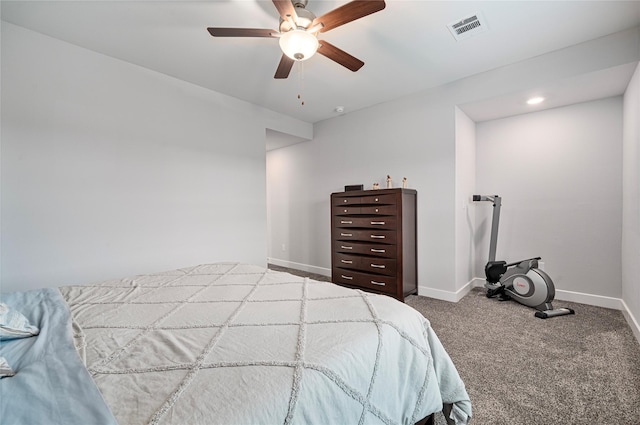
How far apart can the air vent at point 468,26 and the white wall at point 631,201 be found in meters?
1.36

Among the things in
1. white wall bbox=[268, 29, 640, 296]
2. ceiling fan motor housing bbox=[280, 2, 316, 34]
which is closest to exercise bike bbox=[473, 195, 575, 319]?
white wall bbox=[268, 29, 640, 296]

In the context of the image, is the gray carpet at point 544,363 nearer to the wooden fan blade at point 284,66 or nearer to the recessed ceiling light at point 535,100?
the recessed ceiling light at point 535,100

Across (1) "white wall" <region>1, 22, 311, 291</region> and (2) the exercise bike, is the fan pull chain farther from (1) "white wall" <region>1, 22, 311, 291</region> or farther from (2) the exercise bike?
(2) the exercise bike

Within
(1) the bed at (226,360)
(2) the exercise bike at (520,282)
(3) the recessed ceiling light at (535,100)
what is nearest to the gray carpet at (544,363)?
(2) the exercise bike at (520,282)

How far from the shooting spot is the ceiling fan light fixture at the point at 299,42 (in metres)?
1.81

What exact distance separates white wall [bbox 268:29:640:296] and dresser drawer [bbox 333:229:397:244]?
530 mm

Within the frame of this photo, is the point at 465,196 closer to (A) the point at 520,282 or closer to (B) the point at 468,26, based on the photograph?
(A) the point at 520,282

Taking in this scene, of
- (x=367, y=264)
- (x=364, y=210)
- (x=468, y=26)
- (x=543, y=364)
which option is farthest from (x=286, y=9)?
(x=543, y=364)

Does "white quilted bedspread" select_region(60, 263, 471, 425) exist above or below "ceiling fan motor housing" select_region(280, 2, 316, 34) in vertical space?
below

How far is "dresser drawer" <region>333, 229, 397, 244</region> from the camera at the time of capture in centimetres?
327

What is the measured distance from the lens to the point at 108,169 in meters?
2.61

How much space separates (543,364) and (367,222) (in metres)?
2.06

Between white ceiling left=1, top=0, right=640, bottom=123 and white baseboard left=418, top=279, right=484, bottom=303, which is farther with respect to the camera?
white baseboard left=418, top=279, right=484, bottom=303

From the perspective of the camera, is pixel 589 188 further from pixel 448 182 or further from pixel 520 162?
pixel 448 182
